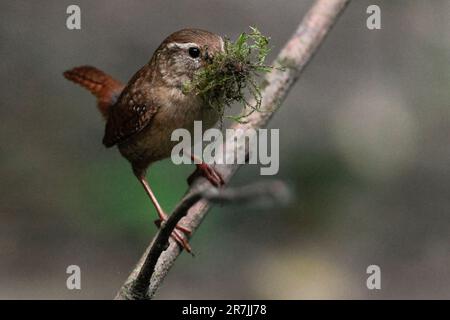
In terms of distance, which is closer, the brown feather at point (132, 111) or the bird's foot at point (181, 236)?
the bird's foot at point (181, 236)

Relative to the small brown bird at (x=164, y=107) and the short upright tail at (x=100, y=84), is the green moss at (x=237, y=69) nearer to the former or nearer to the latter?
the small brown bird at (x=164, y=107)

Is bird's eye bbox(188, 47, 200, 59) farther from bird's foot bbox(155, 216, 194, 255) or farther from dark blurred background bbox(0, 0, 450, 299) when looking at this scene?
dark blurred background bbox(0, 0, 450, 299)

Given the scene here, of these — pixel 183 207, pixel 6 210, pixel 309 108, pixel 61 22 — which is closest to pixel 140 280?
pixel 183 207

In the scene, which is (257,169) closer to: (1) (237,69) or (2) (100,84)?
(2) (100,84)

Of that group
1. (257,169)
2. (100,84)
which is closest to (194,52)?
(100,84)

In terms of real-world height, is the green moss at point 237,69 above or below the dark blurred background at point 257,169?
below

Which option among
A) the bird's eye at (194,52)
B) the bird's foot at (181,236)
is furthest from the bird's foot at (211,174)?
the bird's eye at (194,52)

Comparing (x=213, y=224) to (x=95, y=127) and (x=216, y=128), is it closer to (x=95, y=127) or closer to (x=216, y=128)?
(x=95, y=127)
